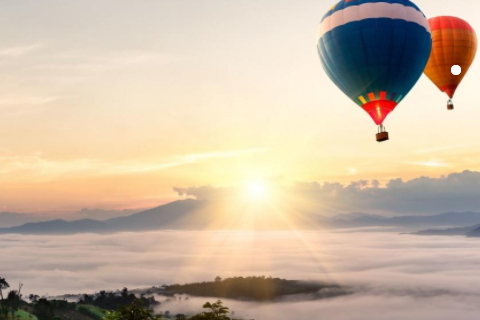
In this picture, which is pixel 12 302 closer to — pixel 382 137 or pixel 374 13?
pixel 382 137

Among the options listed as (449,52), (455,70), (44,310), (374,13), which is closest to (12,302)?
(44,310)

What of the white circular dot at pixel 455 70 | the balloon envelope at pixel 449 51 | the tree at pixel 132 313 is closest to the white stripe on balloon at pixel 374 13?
the balloon envelope at pixel 449 51

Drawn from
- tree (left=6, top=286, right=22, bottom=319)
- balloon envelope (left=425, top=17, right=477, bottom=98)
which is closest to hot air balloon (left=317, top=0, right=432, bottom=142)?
balloon envelope (left=425, top=17, right=477, bottom=98)

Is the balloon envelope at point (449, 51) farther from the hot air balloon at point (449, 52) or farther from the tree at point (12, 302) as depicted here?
the tree at point (12, 302)

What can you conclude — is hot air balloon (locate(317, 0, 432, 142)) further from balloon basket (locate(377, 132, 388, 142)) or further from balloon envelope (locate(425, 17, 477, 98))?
balloon envelope (locate(425, 17, 477, 98))

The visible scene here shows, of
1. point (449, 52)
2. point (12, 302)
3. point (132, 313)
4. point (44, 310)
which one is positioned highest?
point (449, 52)

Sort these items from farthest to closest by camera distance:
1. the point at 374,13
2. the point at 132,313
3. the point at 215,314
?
the point at 374,13
the point at 132,313
the point at 215,314

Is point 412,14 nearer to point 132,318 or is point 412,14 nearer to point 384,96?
point 384,96
